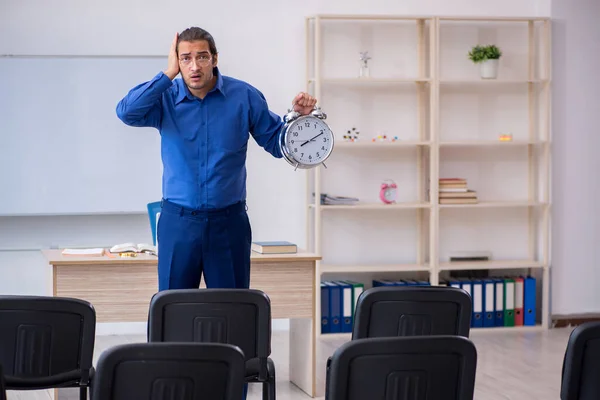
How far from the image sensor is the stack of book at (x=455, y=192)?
675 centimetres

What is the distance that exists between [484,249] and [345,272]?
1.12m

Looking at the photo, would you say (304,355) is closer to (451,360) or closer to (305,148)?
(305,148)

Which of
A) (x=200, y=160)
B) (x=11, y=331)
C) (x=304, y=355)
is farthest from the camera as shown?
(x=304, y=355)

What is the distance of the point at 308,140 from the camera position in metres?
3.77

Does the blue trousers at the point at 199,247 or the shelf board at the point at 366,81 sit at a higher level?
the shelf board at the point at 366,81

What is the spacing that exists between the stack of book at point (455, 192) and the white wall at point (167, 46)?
41.2 inches

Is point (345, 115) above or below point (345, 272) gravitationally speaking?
above

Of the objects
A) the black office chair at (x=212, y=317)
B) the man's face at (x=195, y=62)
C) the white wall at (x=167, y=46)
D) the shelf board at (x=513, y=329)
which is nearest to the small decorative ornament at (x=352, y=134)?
the white wall at (x=167, y=46)

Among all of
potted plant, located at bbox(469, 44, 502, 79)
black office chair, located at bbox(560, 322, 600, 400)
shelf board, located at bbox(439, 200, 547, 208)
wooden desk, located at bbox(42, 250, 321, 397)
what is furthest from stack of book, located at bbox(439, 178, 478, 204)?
black office chair, located at bbox(560, 322, 600, 400)

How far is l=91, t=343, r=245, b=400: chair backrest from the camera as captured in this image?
2057 mm

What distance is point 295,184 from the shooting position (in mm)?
6836

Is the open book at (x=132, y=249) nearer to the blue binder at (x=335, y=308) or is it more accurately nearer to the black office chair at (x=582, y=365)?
the blue binder at (x=335, y=308)

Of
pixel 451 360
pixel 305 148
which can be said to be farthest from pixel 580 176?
pixel 451 360

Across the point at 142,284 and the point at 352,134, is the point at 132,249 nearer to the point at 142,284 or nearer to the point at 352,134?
the point at 142,284
